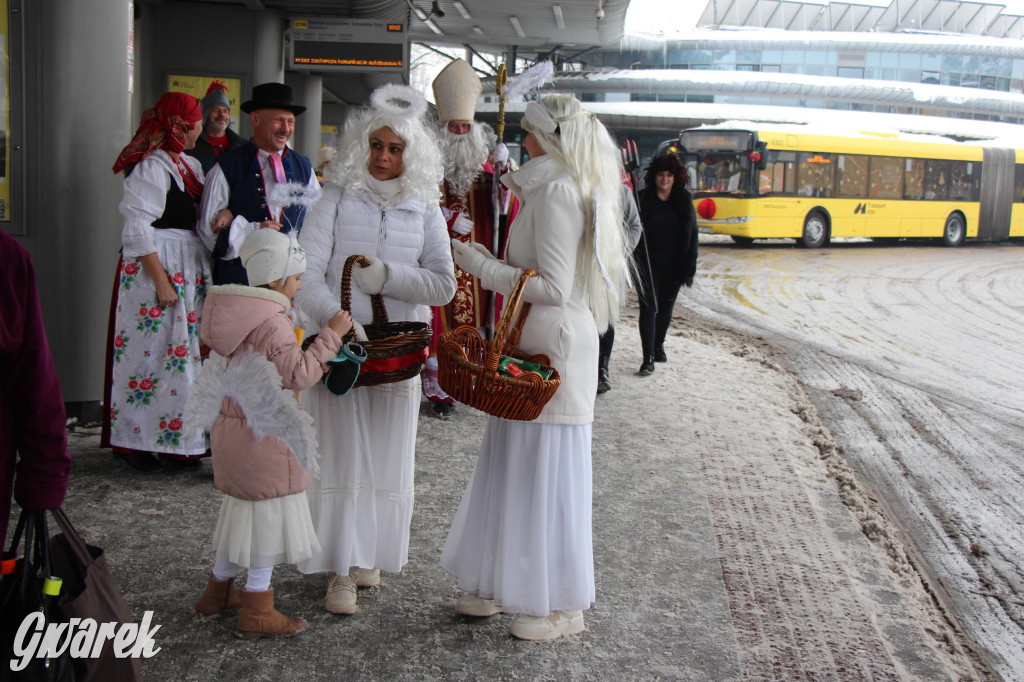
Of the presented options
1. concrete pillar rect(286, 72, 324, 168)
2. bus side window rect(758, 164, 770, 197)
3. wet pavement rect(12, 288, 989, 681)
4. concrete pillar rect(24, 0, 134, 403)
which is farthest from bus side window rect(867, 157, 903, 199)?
concrete pillar rect(24, 0, 134, 403)

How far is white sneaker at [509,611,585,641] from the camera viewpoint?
11.3ft

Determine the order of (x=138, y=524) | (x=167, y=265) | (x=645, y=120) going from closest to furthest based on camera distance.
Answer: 1. (x=138, y=524)
2. (x=167, y=265)
3. (x=645, y=120)

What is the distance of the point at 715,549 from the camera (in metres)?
4.53

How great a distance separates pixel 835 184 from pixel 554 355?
22.4 metres

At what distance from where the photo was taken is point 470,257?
3516mm

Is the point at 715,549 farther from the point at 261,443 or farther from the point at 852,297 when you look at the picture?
the point at 852,297

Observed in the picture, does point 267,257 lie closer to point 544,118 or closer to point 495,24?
point 544,118

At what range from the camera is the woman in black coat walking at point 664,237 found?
8.66m

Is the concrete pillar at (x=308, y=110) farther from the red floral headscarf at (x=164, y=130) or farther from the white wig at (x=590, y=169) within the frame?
the white wig at (x=590, y=169)

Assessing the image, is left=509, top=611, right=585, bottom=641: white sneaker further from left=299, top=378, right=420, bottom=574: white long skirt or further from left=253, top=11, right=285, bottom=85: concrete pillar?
left=253, top=11, right=285, bottom=85: concrete pillar

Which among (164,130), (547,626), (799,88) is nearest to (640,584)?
(547,626)

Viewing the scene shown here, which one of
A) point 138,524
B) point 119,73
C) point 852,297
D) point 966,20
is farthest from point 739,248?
point 966,20

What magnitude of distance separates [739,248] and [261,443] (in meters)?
21.5

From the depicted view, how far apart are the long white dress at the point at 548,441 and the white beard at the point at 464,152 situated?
109 inches
